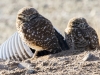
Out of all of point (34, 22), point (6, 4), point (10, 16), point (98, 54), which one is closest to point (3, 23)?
point (10, 16)

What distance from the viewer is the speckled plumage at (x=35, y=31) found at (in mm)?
7835

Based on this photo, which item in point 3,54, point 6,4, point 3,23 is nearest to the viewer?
point 3,54

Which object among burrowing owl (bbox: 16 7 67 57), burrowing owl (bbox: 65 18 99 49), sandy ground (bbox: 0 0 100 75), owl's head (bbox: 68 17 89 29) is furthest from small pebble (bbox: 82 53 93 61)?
owl's head (bbox: 68 17 89 29)

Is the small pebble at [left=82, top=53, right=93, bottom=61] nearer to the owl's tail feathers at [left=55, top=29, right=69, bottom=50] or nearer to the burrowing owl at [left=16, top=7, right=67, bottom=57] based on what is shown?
the burrowing owl at [left=16, top=7, right=67, bottom=57]

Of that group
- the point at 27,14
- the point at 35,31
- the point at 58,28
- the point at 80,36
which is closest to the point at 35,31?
the point at 35,31

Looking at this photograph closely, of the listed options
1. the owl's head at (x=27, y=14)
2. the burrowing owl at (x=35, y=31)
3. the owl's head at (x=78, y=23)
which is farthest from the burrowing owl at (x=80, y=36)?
the owl's head at (x=27, y=14)

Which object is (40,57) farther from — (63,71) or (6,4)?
(6,4)

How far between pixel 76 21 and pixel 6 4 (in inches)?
509

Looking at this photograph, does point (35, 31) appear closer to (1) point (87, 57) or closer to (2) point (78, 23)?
(2) point (78, 23)

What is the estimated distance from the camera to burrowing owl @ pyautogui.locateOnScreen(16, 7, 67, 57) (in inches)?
308

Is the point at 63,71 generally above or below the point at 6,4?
below

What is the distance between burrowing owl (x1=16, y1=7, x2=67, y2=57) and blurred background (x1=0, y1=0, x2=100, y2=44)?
8012 millimetres

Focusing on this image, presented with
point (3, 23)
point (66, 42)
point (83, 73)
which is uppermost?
point (3, 23)

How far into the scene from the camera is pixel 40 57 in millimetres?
8031
